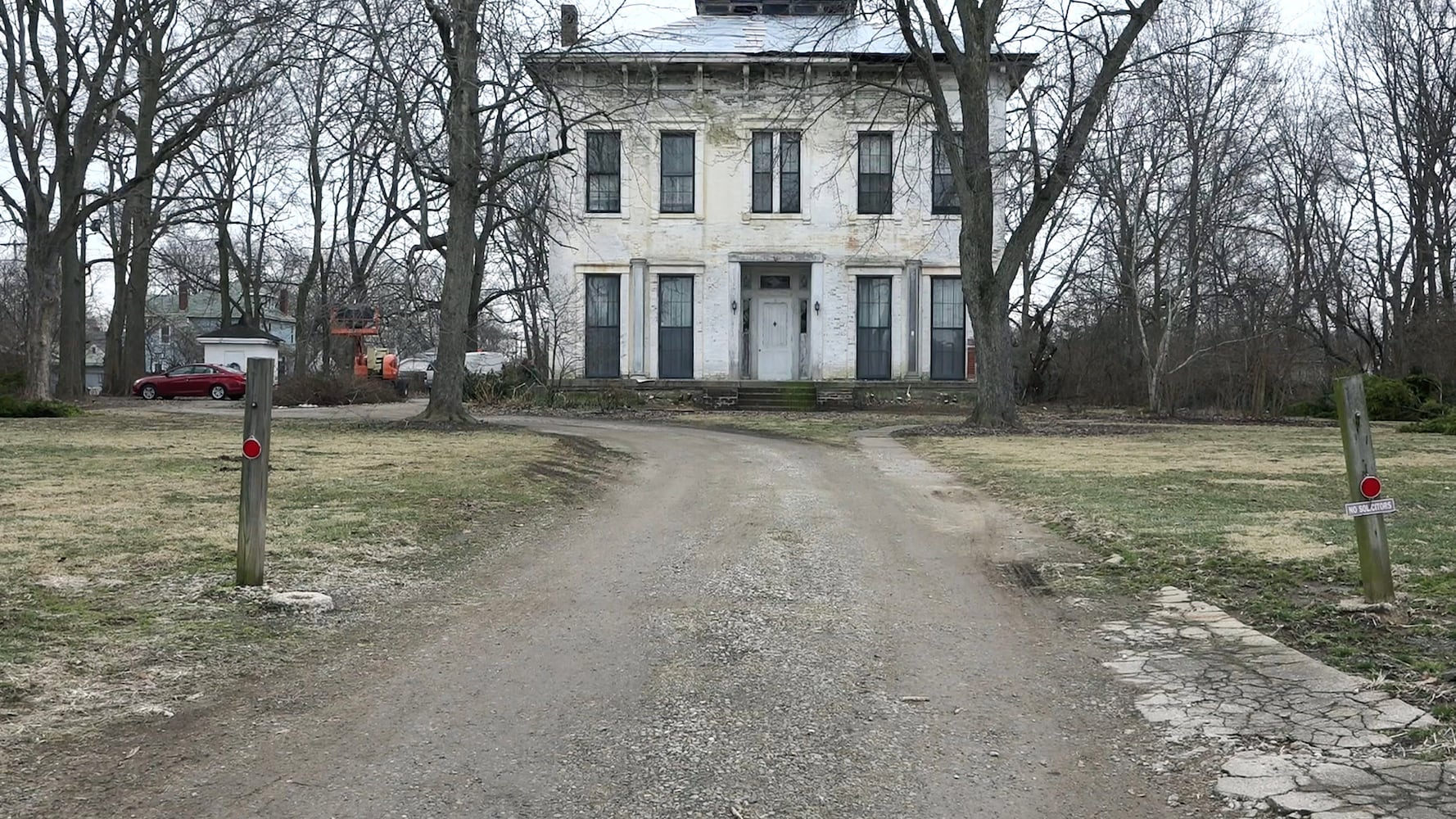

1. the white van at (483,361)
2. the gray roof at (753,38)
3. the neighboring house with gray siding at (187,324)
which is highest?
the gray roof at (753,38)

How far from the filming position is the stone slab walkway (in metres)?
3.95

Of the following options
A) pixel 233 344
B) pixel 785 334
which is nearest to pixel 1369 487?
pixel 785 334

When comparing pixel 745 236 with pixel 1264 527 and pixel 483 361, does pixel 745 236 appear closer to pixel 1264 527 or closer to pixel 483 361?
pixel 483 361

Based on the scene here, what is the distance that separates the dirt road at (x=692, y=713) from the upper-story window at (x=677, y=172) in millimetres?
23774

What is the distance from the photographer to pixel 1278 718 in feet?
15.8

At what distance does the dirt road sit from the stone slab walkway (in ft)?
0.76

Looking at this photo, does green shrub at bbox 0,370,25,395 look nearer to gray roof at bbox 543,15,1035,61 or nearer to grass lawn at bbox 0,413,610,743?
grass lawn at bbox 0,413,610,743

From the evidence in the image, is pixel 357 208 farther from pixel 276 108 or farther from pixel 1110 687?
pixel 1110 687

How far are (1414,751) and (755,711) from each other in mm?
2301

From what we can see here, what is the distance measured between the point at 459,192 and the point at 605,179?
11.2 m

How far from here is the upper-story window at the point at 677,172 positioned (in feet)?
104

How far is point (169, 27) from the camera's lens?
86.4 ft

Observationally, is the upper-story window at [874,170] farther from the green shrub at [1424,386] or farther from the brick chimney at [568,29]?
the green shrub at [1424,386]

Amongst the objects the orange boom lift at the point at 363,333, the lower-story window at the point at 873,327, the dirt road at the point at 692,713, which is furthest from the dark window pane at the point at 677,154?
the dirt road at the point at 692,713
